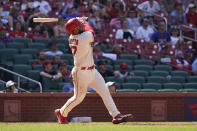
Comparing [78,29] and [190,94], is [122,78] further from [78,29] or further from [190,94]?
[78,29]

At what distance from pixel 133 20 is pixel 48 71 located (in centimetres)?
438

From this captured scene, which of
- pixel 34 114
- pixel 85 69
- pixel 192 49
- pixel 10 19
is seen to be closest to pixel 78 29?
pixel 85 69

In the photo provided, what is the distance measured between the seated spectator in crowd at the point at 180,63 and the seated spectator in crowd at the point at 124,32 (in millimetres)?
1489

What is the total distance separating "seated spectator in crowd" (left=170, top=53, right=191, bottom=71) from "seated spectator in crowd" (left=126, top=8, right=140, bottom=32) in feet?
5.83

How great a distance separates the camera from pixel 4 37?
16.4 meters

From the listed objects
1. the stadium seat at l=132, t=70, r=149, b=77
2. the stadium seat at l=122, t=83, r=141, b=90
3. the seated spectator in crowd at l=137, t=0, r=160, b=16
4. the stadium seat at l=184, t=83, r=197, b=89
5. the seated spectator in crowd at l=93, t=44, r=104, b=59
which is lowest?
the stadium seat at l=184, t=83, r=197, b=89

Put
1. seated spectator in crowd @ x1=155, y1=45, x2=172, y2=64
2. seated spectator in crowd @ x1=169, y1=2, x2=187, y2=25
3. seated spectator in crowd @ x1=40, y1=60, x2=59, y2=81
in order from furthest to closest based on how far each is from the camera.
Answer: seated spectator in crowd @ x1=169, y1=2, x2=187, y2=25 → seated spectator in crowd @ x1=155, y1=45, x2=172, y2=64 → seated spectator in crowd @ x1=40, y1=60, x2=59, y2=81

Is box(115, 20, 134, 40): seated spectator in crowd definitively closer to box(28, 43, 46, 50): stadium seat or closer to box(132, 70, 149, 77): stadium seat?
box(132, 70, 149, 77): stadium seat

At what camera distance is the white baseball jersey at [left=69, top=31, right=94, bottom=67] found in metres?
10.5

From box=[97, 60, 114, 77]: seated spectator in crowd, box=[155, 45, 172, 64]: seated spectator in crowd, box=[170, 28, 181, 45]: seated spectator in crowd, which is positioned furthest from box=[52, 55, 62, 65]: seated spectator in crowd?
box=[170, 28, 181, 45]: seated spectator in crowd

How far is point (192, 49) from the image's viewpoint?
18.2m

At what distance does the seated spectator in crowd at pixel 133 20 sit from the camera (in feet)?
61.4

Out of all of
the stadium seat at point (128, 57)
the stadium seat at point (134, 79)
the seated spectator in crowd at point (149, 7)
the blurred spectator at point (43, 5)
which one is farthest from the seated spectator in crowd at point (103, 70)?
the seated spectator in crowd at point (149, 7)

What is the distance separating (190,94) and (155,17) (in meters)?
6.29
